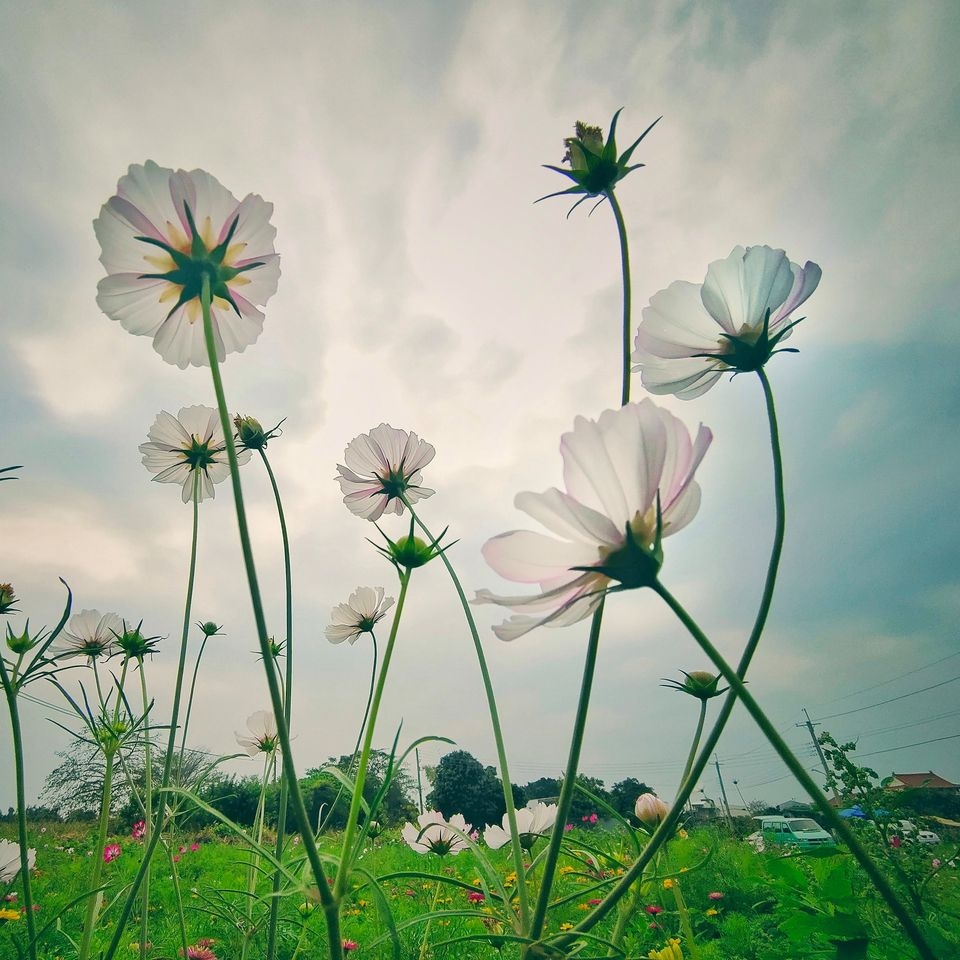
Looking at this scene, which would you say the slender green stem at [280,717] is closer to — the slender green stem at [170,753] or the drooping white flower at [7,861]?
the slender green stem at [170,753]

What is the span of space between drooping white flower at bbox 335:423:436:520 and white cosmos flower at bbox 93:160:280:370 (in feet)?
1.42

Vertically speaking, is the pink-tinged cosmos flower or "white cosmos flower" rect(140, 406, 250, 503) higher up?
"white cosmos flower" rect(140, 406, 250, 503)

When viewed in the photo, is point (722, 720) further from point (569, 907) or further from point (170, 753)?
point (569, 907)

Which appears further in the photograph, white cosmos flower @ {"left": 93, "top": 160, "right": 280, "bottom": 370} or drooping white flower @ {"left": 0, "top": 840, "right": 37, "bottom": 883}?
drooping white flower @ {"left": 0, "top": 840, "right": 37, "bottom": 883}

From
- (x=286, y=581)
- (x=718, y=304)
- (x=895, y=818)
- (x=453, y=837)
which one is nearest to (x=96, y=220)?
(x=286, y=581)

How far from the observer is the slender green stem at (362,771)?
0.55 metres

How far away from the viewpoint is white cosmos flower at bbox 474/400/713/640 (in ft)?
1.51

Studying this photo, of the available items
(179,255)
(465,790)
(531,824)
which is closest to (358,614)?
(531,824)

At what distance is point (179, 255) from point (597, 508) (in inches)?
21.9

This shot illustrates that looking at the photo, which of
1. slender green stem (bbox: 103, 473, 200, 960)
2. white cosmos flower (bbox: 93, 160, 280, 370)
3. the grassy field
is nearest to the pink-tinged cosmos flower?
the grassy field

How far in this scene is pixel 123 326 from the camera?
2.35 ft

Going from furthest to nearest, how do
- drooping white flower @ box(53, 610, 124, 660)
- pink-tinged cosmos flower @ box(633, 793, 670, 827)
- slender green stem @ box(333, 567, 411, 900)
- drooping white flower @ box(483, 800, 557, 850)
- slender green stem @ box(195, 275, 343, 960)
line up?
drooping white flower @ box(53, 610, 124, 660), drooping white flower @ box(483, 800, 557, 850), pink-tinged cosmos flower @ box(633, 793, 670, 827), slender green stem @ box(333, 567, 411, 900), slender green stem @ box(195, 275, 343, 960)

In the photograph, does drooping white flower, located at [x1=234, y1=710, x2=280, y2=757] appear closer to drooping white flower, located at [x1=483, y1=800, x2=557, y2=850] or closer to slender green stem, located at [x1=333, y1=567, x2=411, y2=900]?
drooping white flower, located at [x1=483, y1=800, x2=557, y2=850]

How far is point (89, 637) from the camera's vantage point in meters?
1.56
